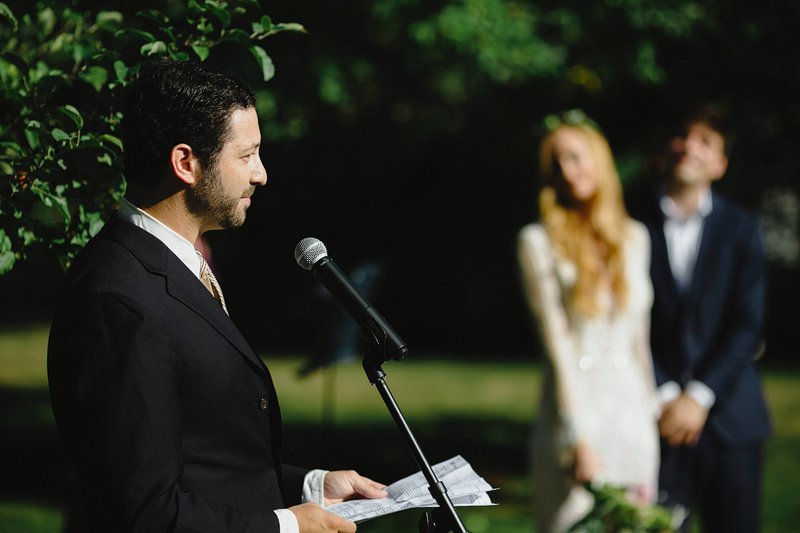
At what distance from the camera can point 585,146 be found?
530cm

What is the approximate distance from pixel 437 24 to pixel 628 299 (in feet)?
9.17

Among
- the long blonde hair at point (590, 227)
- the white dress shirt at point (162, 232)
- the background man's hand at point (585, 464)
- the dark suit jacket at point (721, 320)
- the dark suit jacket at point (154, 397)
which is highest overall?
the white dress shirt at point (162, 232)

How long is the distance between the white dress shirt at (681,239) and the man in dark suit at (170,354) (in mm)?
3273

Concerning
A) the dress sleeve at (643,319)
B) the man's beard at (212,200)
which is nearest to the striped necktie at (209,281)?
the man's beard at (212,200)

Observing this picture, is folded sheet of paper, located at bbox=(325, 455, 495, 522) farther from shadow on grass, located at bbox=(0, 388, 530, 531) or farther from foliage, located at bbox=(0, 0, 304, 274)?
shadow on grass, located at bbox=(0, 388, 530, 531)

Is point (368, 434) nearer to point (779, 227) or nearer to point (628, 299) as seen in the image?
point (628, 299)

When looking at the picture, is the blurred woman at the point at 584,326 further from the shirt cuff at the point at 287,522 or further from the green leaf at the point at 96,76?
the shirt cuff at the point at 287,522

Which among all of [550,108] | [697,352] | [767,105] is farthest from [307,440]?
[697,352]

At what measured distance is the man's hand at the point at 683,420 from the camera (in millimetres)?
5438

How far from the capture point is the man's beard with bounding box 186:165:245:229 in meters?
2.48

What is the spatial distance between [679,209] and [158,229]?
3.82 m

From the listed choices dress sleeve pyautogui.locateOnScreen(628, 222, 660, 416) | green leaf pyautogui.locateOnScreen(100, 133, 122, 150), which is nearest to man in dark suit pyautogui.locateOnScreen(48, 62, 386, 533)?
green leaf pyautogui.locateOnScreen(100, 133, 122, 150)

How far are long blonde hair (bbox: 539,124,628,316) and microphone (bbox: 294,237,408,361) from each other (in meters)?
2.86

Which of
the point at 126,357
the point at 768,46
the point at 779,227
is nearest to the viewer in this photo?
the point at 126,357
